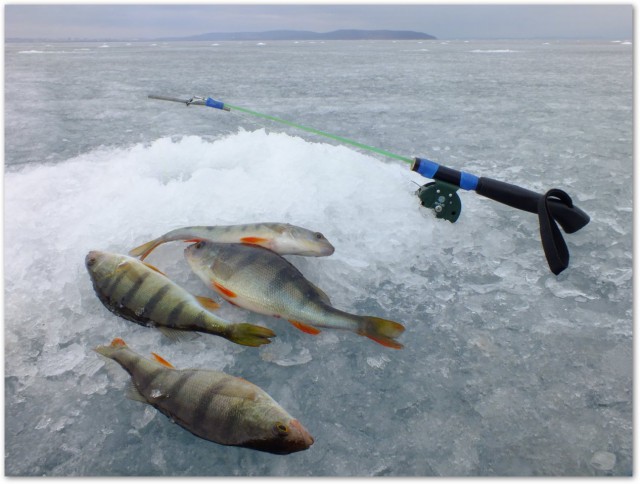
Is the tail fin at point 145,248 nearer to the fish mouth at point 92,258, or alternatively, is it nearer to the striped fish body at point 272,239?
the striped fish body at point 272,239

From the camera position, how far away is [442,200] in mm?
3080

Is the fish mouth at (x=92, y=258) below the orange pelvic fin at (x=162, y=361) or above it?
above

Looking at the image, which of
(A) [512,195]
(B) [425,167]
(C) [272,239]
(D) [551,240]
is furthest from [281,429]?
(A) [512,195]

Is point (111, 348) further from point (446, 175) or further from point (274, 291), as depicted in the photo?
point (446, 175)

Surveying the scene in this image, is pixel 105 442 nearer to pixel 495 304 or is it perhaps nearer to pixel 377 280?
pixel 377 280

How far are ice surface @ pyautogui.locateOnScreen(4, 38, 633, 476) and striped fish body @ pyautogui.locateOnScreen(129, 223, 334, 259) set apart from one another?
0.42ft

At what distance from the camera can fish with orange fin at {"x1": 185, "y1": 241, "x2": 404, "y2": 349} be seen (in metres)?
1.97

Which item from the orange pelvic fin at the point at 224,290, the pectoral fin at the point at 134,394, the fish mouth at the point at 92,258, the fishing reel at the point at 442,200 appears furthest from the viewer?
the fishing reel at the point at 442,200

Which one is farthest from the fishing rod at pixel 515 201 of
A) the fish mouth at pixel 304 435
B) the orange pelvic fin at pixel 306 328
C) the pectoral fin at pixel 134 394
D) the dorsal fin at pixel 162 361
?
the pectoral fin at pixel 134 394

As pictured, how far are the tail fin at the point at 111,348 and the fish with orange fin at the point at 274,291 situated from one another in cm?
48

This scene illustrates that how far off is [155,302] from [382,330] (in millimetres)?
1039

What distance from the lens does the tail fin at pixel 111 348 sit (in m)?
2.03

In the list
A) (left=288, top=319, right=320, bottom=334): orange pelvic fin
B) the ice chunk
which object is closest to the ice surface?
the ice chunk

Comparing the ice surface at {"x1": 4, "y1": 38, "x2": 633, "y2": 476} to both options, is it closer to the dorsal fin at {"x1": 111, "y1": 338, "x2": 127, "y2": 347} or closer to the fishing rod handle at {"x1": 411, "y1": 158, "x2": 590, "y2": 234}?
the dorsal fin at {"x1": 111, "y1": 338, "x2": 127, "y2": 347}
